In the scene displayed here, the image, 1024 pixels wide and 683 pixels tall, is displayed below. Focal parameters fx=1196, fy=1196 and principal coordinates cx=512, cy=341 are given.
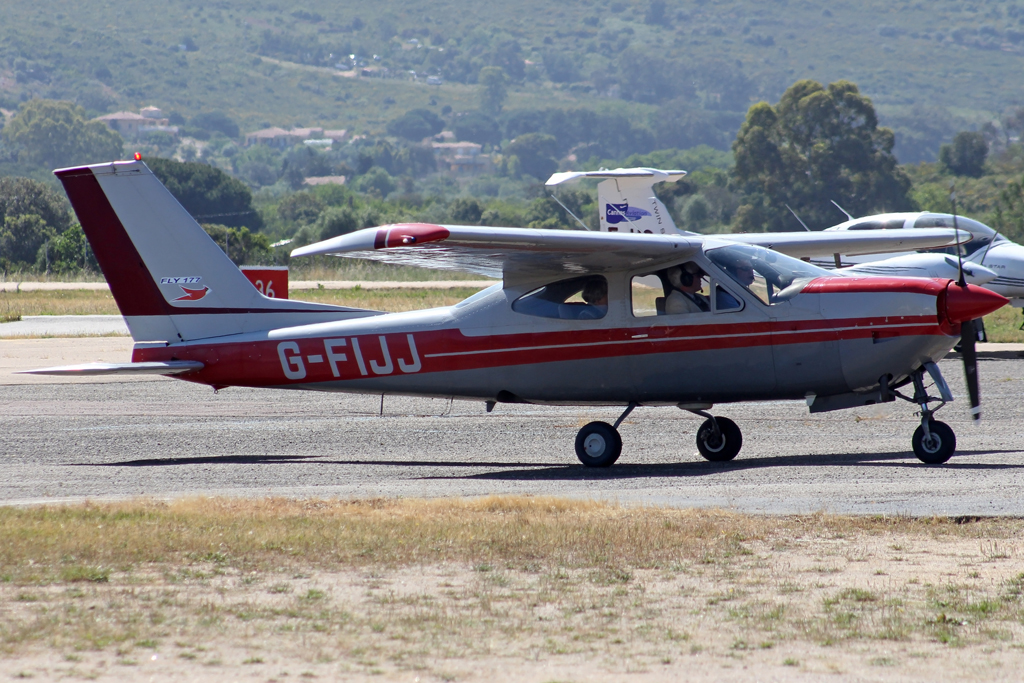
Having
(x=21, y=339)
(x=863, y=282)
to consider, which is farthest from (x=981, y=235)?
(x=21, y=339)

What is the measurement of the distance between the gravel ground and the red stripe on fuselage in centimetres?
96

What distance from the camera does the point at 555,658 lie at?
214 inches

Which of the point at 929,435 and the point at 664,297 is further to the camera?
the point at 664,297

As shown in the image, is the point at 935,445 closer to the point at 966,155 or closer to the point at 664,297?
the point at 664,297

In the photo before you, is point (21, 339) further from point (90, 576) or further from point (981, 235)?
point (90, 576)

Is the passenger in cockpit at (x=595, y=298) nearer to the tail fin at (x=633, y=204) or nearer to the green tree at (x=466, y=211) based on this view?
the tail fin at (x=633, y=204)

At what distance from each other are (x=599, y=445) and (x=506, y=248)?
88.3 inches

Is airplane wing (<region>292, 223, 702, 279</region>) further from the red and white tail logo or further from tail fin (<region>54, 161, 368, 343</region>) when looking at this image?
the red and white tail logo

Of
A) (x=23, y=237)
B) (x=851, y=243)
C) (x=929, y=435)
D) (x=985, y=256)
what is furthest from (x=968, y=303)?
(x=23, y=237)

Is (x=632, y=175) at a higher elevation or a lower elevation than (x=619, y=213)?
higher

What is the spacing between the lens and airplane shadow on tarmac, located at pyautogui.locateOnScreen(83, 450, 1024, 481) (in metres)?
11.1

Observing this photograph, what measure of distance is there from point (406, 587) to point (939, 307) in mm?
6162

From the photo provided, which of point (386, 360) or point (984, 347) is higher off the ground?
point (386, 360)

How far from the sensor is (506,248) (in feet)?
36.7
